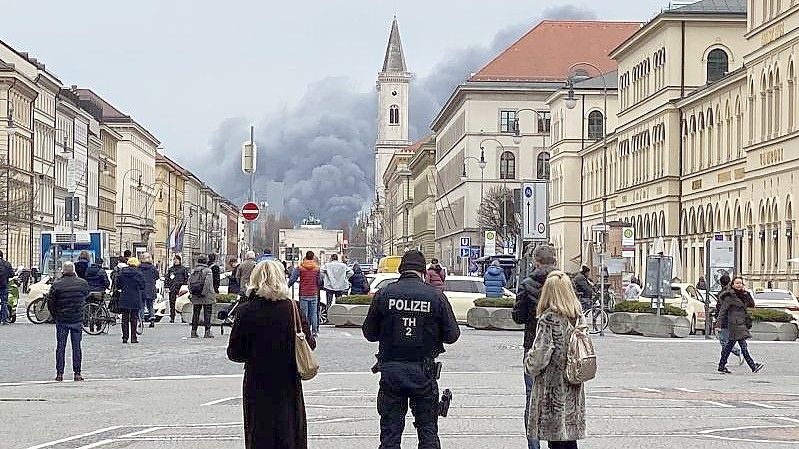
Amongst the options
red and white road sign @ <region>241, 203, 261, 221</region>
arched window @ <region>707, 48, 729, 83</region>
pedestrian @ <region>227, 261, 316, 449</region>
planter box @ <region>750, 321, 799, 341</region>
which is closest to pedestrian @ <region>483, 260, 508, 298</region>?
planter box @ <region>750, 321, 799, 341</region>

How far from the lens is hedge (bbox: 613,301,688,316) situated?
137 ft

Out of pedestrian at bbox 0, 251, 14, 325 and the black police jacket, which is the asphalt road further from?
pedestrian at bbox 0, 251, 14, 325

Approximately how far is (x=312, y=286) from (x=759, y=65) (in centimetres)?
Answer: 3850

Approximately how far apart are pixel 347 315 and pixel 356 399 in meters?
21.6

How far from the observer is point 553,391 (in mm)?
12195

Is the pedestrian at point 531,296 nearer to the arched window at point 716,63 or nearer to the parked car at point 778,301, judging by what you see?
the parked car at point 778,301

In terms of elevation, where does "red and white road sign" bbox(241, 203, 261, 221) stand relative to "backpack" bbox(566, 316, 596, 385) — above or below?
above

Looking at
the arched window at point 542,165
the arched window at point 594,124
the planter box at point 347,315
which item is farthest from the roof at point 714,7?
the planter box at point 347,315

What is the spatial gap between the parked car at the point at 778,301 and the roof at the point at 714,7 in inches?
1654

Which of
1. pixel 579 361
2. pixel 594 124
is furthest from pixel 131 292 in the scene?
pixel 594 124

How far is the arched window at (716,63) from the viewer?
8919cm

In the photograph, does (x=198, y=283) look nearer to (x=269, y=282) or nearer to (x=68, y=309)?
(x=68, y=309)

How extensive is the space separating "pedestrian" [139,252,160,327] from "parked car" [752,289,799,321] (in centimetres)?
1748

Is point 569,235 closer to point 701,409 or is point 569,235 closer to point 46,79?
point 46,79
